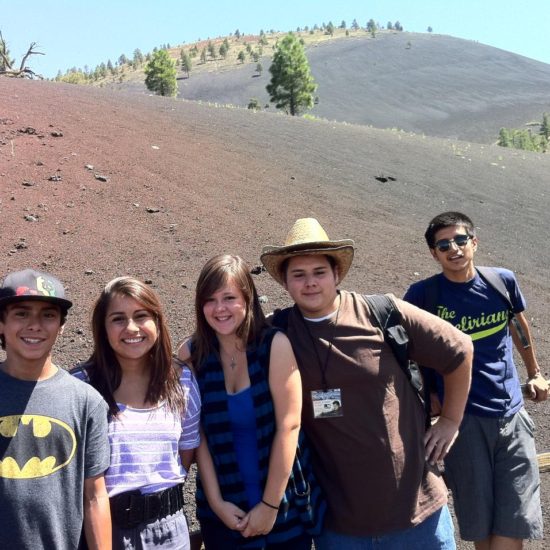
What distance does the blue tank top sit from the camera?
2445 mm

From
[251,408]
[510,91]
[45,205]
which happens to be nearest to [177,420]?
[251,408]

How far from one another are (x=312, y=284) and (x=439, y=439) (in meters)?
0.91

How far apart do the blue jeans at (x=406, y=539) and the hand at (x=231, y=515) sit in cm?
38

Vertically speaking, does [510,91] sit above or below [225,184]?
above

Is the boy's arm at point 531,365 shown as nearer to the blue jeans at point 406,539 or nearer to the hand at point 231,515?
the blue jeans at point 406,539

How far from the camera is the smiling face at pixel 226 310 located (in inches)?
99.7

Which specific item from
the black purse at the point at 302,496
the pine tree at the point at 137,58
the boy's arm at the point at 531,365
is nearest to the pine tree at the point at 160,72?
the boy's arm at the point at 531,365

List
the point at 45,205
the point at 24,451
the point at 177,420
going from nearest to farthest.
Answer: the point at 24,451 → the point at 177,420 → the point at 45,205

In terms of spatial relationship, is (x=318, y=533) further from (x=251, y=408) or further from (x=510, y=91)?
(x=510, y=91)

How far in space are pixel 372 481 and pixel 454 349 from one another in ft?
2.22

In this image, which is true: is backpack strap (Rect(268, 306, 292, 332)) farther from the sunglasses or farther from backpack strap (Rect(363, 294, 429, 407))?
the sunglasses

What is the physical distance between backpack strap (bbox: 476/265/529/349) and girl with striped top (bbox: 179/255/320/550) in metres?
1.47

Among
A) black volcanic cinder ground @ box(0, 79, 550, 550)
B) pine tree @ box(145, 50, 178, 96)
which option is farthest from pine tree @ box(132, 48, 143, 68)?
black volcanic cinder ground @ box(0, 79, 550, 550)

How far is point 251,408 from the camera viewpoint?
2447 mm
